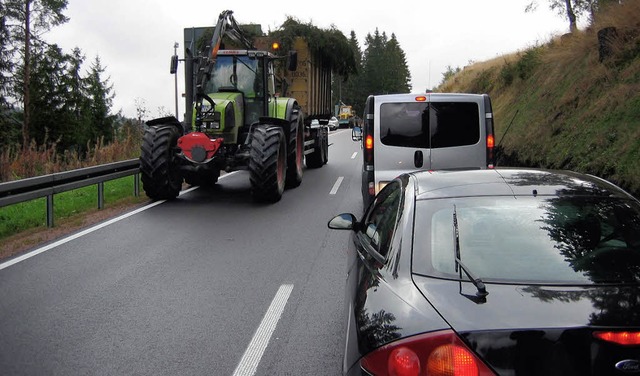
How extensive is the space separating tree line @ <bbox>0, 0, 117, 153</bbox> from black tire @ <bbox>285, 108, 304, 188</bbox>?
19500 mm

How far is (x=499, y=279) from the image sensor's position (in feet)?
9.09

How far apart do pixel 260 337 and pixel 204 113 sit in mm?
8191

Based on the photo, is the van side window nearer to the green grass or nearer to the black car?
the black car

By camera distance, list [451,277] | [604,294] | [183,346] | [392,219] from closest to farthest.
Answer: [604,294] < [451,277] < [392,219] < [183,346]

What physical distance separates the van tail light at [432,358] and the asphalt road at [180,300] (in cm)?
196

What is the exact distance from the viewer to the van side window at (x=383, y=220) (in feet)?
11.6

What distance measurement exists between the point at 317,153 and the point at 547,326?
1712 centimetres

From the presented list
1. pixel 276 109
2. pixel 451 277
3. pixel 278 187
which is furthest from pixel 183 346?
pixel 276 109

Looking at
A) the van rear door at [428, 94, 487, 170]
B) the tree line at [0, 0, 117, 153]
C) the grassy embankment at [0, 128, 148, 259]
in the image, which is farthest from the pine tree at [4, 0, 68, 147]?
the van rear door at [428, 94, 487, 170]

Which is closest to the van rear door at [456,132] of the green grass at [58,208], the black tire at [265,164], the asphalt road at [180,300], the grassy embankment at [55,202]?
the asphalt road at [180,300]

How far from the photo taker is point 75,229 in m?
9.59

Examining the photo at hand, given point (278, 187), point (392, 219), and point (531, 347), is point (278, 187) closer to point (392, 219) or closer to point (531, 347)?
point (392, 219)

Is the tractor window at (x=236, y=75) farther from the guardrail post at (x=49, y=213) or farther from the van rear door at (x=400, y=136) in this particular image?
the van rear door at (x=400, y=136)

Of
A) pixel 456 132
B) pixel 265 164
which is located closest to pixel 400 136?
pixel 456 132
